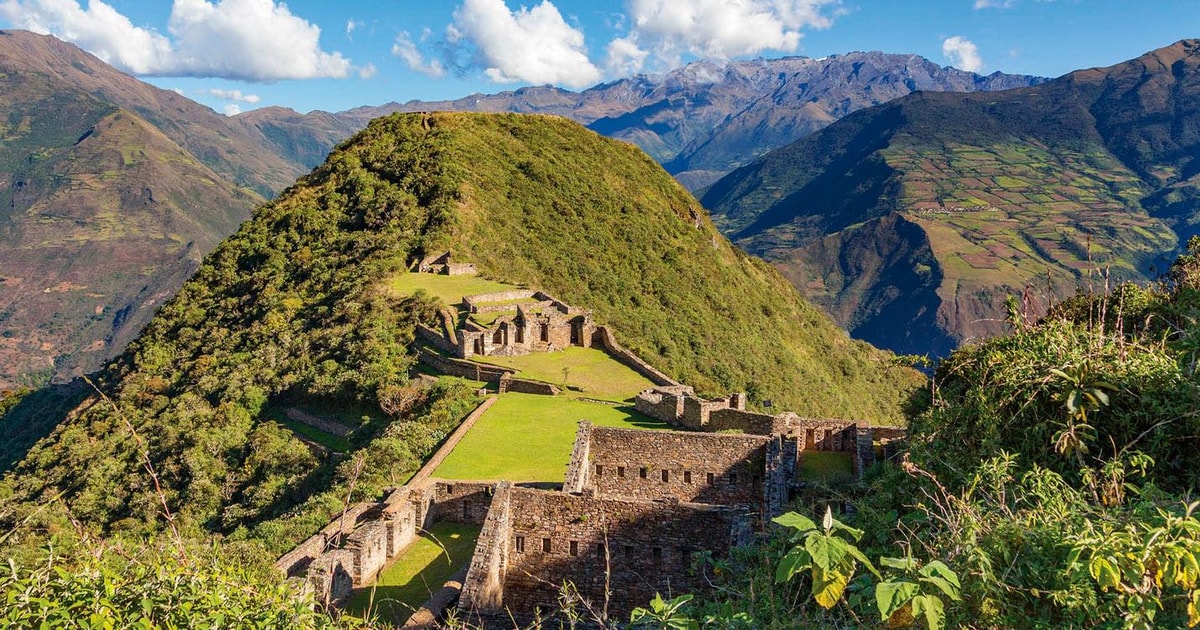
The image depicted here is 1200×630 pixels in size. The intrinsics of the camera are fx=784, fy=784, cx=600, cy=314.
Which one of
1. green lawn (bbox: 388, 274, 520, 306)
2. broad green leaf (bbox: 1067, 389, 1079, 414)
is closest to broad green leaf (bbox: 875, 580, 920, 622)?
broad green leaf (bbox: 1067, 389, 1079, 414)

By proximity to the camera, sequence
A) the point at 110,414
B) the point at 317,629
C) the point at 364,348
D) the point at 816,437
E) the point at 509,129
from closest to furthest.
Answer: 1. the point at 317,629
2. the point at 816,437
3. the point at 364,348
4. the point at 110,414
5. the point at 509,129

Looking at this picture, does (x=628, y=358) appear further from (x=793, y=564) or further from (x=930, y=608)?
(x=930, y=608)

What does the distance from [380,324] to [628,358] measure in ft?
42.1

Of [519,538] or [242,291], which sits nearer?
[519,538]

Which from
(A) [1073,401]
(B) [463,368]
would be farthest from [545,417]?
(A) [1073,401]

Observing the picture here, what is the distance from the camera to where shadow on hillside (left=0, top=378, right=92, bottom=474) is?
54894 millimetres

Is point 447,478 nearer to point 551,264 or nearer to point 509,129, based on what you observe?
point 551,264

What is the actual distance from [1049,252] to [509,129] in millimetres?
165106

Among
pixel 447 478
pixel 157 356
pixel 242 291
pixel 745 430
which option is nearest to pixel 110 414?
pixel 157 356

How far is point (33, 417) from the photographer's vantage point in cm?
6162

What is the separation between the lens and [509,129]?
91.2 m

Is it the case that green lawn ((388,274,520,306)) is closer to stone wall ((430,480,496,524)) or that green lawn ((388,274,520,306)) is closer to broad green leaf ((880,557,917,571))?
stone wall ((430,480,496,524))

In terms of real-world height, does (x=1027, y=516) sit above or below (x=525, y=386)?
above

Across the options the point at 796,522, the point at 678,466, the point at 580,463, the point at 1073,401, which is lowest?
the point at 678,466
